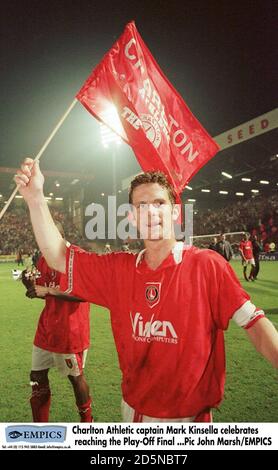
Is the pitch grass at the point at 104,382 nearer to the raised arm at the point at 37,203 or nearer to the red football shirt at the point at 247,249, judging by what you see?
the raised arm at the point at 37,203

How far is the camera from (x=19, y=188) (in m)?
1.90

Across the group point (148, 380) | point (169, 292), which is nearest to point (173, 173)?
point (169, 292)

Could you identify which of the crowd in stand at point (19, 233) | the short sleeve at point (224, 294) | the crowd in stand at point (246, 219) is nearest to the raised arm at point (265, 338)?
the short sleeve at point (224, 294)

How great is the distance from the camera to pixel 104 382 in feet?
16.0

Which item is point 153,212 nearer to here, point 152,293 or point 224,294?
point 152,293

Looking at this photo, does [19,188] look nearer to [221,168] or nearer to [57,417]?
[57,417]

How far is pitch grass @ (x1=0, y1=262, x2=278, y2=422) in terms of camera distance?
3908 millimetres

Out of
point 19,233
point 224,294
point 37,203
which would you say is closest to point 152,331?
point 224,294

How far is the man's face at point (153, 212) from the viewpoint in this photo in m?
1.94

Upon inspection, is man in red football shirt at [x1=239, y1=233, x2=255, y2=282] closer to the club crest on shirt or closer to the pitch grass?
the pitch grass

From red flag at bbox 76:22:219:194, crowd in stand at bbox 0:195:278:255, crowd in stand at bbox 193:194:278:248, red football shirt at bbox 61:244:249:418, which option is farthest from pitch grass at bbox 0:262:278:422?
crowd in stand at bbox 193:194:278:248

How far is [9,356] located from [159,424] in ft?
15.8

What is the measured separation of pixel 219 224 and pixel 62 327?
32.3 metres
